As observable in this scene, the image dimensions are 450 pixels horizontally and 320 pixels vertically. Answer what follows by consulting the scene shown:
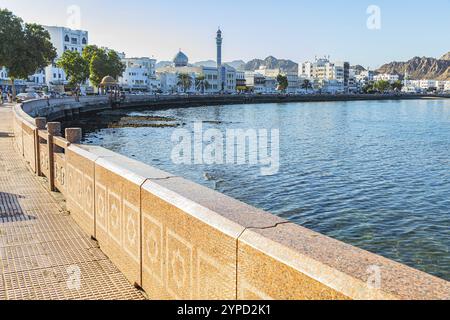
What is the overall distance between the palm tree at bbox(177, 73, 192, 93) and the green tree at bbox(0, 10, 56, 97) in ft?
364

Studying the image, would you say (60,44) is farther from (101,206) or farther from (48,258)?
(48,258)

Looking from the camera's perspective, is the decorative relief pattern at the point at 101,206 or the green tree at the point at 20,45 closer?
the decorative relief pattern at the point at 101,206

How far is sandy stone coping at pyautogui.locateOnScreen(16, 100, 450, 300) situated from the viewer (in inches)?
102

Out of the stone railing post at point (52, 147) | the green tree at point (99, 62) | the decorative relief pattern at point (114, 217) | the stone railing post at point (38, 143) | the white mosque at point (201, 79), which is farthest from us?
the white mosque at point (201, 79)

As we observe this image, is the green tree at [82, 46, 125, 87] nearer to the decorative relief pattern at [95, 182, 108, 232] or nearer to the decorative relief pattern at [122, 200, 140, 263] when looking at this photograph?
the decorative relief pattern at [95, 182, 108, 232]

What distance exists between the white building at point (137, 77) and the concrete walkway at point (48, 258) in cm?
14243

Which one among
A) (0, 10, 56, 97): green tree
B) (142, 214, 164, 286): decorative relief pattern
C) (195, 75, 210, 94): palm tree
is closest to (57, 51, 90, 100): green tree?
(0, 10, 56, 97): green tree

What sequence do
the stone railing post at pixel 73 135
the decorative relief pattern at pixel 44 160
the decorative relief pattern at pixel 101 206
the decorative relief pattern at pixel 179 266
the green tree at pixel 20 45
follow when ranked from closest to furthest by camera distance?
the decorative relief pattern at pixel 179 266 < the decorative relief pattern at pixel 101 206 < the stone railing post at pixel 73 135 < the decorative relief pattern at pixel 44 160 < the green tree at pixel 20 45

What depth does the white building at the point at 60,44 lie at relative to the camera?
123 meters

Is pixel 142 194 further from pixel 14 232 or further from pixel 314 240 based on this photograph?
pixel 14 232

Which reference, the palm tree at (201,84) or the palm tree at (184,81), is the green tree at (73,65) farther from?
the palm tree at (201,84)

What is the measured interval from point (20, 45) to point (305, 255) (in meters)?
60.5

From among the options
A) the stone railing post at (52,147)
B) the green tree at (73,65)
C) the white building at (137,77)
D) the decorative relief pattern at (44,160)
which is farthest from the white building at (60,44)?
the stone railing post at (52,147)
